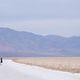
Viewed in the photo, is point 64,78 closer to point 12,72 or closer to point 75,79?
point 75,79

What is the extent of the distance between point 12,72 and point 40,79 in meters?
6.60

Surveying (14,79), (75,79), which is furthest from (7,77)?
(75,79)

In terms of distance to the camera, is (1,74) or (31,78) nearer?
(31,78)

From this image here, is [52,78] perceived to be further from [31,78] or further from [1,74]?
[1,74]

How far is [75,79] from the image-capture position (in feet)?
109

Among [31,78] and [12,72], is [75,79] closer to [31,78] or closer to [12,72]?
[31,78]

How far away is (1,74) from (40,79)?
16.7 feet

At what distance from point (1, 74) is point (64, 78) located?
6.68 meters

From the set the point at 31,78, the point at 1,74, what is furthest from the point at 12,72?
→ the point at 31,78

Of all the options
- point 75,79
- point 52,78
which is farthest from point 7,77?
point 75,79

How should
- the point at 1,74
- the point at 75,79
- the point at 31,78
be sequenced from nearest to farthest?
the point at 75,79
the point at 31,78
the point at 1,74

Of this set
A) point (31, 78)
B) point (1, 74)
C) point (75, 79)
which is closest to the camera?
point (75, 79)

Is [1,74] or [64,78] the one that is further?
[1,74]

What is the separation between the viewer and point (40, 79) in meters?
34.7
